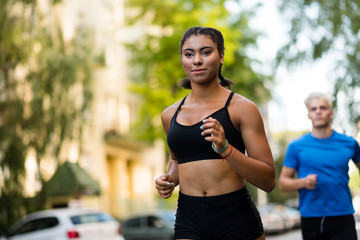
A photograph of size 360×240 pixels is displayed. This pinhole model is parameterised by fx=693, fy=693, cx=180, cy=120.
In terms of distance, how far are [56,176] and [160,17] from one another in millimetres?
11033

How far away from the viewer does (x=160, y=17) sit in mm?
30719

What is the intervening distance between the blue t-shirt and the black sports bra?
242cm

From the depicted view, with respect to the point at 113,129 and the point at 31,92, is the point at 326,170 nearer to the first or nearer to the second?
the point at 31,92

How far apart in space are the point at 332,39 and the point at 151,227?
1391 centimetres

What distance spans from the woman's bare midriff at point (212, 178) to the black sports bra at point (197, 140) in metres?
0.04

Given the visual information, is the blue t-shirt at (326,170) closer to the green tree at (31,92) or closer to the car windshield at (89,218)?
the car windshield at (89,218)

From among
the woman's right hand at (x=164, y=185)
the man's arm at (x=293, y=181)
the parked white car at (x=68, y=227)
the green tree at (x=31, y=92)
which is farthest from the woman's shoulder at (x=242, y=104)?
the green tree at (x=31, y=92)

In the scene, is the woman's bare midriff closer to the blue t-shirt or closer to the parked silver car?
the blue t-shirt

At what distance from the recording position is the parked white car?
16.5m

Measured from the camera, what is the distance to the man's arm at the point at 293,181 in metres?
5.75

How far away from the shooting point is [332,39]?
11.2 metres

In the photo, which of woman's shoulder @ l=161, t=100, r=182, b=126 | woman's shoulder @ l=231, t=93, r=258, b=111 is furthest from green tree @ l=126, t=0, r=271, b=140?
woman's shoulder @ l=231, t=93, r=258, b=111

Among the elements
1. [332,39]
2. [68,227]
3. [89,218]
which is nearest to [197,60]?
[332,39]

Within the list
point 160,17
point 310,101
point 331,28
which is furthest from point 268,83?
point 310,101
